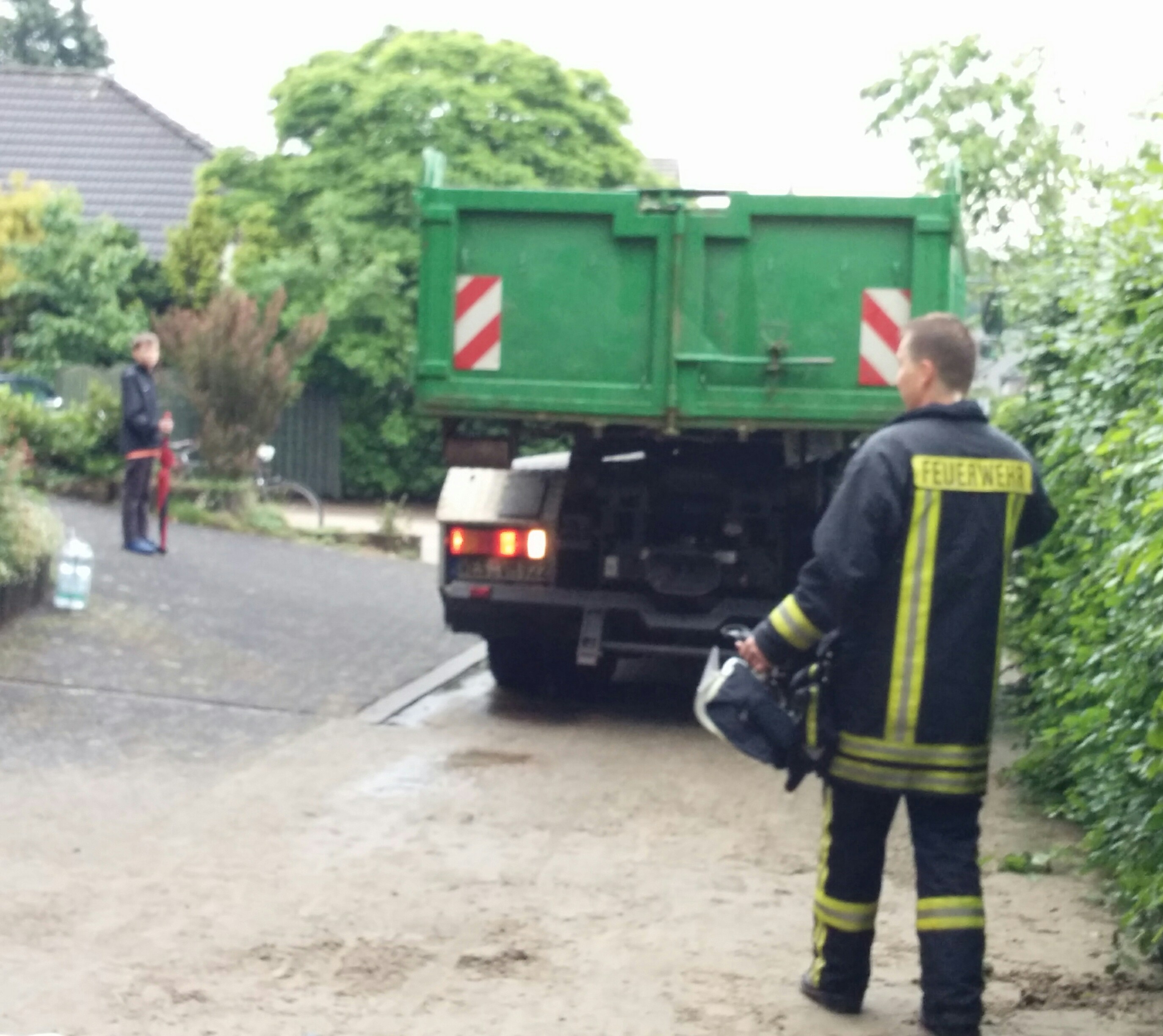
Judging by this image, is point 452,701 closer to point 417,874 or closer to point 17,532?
point 17,532

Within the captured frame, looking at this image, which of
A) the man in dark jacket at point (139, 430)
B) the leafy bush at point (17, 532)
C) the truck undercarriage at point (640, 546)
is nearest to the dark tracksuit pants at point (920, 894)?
the truck undercarriage at point (640, 546)

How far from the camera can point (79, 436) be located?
64.1 feet

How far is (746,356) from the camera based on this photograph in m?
9.65

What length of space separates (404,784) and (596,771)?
38.6 inches

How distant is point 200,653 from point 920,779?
7.43m

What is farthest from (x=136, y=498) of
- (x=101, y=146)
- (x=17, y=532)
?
(x=101, y=146)

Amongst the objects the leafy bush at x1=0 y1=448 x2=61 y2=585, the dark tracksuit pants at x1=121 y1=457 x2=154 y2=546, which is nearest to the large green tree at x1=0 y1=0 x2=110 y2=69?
the dark tracksuit pants at x1=121 y1=457 x2=154 y2=546

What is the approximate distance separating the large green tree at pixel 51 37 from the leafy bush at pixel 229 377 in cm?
5518

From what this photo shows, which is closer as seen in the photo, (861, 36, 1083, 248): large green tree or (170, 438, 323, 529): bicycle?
(861, 36, 1083, 248): large green tree

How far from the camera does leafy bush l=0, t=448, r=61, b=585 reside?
11.3 metres

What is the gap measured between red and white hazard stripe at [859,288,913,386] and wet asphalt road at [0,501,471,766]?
10.8 ft

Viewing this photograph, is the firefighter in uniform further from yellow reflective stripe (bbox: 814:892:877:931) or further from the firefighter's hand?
yellow reflective stripe (bbox: 814:892:877:931)

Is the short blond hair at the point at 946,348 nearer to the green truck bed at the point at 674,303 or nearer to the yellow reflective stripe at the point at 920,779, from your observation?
the yellow reflective stripe at the point at 920,779

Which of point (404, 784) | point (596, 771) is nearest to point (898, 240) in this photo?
point (596, 771)
